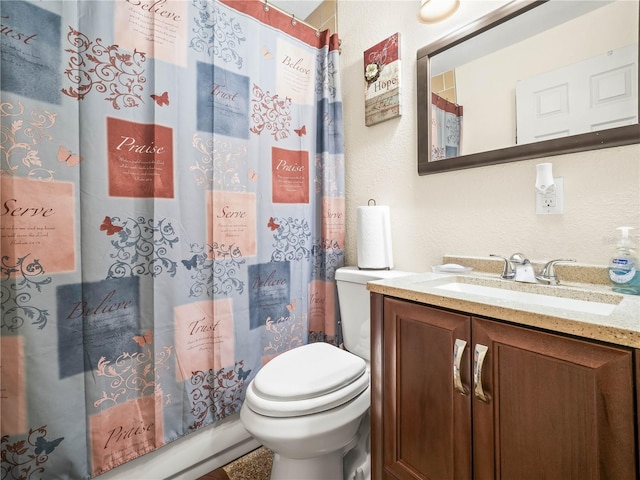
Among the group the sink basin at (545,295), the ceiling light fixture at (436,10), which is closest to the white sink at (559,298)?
the sink basin at (545,295)

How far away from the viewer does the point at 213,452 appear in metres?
1.24

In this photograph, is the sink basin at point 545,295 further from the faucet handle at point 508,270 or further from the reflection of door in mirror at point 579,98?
the reflection of door in mirror at point 579,98

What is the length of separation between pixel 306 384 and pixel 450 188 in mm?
946

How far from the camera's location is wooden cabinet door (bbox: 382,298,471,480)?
68cm

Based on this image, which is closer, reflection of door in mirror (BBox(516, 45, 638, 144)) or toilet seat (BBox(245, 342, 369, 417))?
reflection of door in mirror (BBox(516, 45, 638, 144))

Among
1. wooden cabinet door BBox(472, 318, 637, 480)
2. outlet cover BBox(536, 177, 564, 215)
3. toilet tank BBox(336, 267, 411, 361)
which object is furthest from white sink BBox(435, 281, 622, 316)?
toilet tank BBox(336, 267, 411, 361)

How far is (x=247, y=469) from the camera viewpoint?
1.25 m

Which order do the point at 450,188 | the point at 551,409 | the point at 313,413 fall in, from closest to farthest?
1. the point at 551,409
2. the point at 313,413
3. the point at 450,188

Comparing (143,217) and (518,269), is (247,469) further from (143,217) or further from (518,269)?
(518,269)

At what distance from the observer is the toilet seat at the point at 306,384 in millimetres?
919

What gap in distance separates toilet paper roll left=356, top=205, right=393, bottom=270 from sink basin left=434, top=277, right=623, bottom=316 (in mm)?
380

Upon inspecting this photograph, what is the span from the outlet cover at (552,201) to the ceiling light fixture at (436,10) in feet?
2.51

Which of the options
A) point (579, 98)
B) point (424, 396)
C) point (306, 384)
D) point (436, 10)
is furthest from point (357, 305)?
point (436, 10)

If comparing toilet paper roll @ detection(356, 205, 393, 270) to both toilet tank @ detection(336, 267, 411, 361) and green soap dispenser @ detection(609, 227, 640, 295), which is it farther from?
green soap dispenser @ detection(609, 227, 640, 295)
